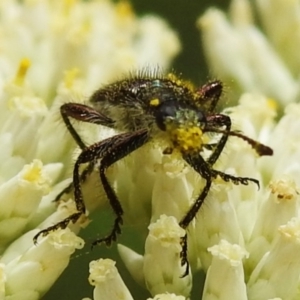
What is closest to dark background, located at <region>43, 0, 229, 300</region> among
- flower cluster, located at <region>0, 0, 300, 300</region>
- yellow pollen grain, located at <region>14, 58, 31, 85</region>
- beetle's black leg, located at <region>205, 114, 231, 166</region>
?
flower cluster, located at <region>0, 0, 300, 300</region>

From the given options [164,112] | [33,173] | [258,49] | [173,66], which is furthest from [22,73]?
[173,66]

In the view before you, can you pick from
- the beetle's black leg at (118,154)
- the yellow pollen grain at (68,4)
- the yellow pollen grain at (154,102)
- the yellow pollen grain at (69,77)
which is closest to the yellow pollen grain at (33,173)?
the beetle's black leg at (118,154)

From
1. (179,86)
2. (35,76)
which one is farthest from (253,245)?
(35,76)

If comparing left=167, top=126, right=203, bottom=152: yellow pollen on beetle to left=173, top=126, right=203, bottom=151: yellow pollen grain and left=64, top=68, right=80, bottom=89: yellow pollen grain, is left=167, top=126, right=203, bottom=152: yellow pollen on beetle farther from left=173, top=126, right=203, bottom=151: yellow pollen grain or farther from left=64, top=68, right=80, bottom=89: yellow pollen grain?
left=64, top=68, right=80, bottom=89: yellow pollen grain

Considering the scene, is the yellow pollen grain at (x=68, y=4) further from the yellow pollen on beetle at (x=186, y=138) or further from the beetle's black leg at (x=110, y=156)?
the yellow pollen on beetle at (x=186, y=138)

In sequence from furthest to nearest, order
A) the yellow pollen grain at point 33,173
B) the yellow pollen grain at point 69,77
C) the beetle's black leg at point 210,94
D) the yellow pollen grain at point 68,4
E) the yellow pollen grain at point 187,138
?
the yellow pollen grain at point 68,4, the yellow pollen grain at point 69,77, the beetle's black leg at point 210,94, the yellow pollen grain at point 33,173, the yellow pollen grain at point 187,138

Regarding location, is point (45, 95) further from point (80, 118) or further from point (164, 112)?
point (164, 112)

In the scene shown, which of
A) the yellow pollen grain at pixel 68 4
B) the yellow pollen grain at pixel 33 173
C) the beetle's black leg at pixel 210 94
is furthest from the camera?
the yellow pollen grain at pixel 68 4
